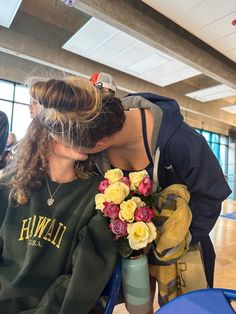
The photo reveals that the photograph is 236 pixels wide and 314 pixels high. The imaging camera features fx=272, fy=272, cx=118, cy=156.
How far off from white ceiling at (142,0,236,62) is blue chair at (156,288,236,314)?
3071 millimetres

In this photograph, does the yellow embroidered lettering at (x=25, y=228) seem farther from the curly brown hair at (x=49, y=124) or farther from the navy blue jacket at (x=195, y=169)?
the navy blue jacket at (x=195, y=169)

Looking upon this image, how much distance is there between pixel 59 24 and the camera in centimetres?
462

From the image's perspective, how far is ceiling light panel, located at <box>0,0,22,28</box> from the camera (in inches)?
120

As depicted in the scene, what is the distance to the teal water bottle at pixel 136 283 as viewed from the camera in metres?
0.90

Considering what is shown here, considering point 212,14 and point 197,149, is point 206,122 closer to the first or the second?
point 212,14

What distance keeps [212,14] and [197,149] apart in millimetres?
2814

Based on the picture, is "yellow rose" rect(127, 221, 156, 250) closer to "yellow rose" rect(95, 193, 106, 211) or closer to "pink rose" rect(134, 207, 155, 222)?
"pink rose" rect(134, 207, 155, 222)

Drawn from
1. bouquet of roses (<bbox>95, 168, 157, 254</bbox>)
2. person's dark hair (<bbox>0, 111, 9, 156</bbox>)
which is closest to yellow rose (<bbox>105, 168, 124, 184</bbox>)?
bouquet of roses (<bbox>95, 168, 157, 254</bbox>)

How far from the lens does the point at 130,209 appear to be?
895 millimetres

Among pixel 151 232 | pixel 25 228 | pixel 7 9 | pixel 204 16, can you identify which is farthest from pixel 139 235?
pixel 7 9

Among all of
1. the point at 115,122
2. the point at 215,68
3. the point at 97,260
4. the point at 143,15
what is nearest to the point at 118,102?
the point at 115,122

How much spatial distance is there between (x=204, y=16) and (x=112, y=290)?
3.35 m

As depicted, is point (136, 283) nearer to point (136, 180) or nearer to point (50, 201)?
point (136, 180)

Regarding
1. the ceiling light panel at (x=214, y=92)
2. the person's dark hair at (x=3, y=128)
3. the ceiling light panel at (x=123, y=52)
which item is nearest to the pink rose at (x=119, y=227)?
the person's dark hair at (x=3, y=128)
